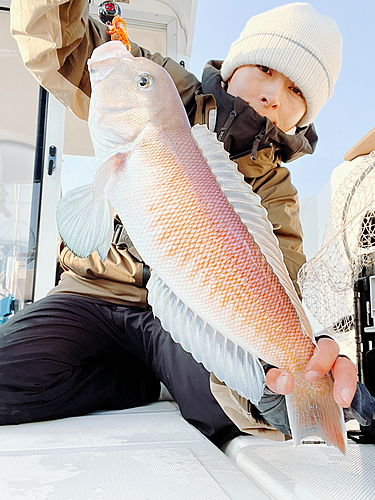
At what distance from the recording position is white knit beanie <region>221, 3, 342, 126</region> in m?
1.35

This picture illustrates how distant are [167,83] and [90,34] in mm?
764

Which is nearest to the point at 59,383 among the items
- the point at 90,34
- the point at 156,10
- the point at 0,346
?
the point at 0,346

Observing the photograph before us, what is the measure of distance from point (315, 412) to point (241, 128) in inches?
36.3

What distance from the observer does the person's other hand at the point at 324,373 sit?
1.58ft

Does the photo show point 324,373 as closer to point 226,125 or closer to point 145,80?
point 145,80

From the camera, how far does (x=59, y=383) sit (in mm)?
1225

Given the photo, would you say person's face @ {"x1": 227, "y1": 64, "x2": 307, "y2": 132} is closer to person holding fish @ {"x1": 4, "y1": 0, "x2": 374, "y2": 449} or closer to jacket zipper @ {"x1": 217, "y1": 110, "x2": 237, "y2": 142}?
person holding fish @ {"x1": 4, "y1": 0, "x2": 374, "y2": 449}

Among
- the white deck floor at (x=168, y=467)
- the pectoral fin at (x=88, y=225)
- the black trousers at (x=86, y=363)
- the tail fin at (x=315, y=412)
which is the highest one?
the pectoral fin at (x=88, y=225)

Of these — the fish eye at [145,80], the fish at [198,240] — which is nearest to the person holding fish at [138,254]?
the fish at [198,240]

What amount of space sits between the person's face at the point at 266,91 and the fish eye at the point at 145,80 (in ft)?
2.75

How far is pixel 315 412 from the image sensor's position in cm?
50

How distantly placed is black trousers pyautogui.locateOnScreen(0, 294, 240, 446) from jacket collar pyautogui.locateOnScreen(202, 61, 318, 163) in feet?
1.95

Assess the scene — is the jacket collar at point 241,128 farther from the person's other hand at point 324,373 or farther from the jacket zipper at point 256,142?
the person's other hand at point 324,373

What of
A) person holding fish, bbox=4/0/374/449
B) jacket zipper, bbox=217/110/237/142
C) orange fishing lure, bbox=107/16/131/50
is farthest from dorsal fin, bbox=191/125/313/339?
jacket zipper, bbox=217/110/237/142
